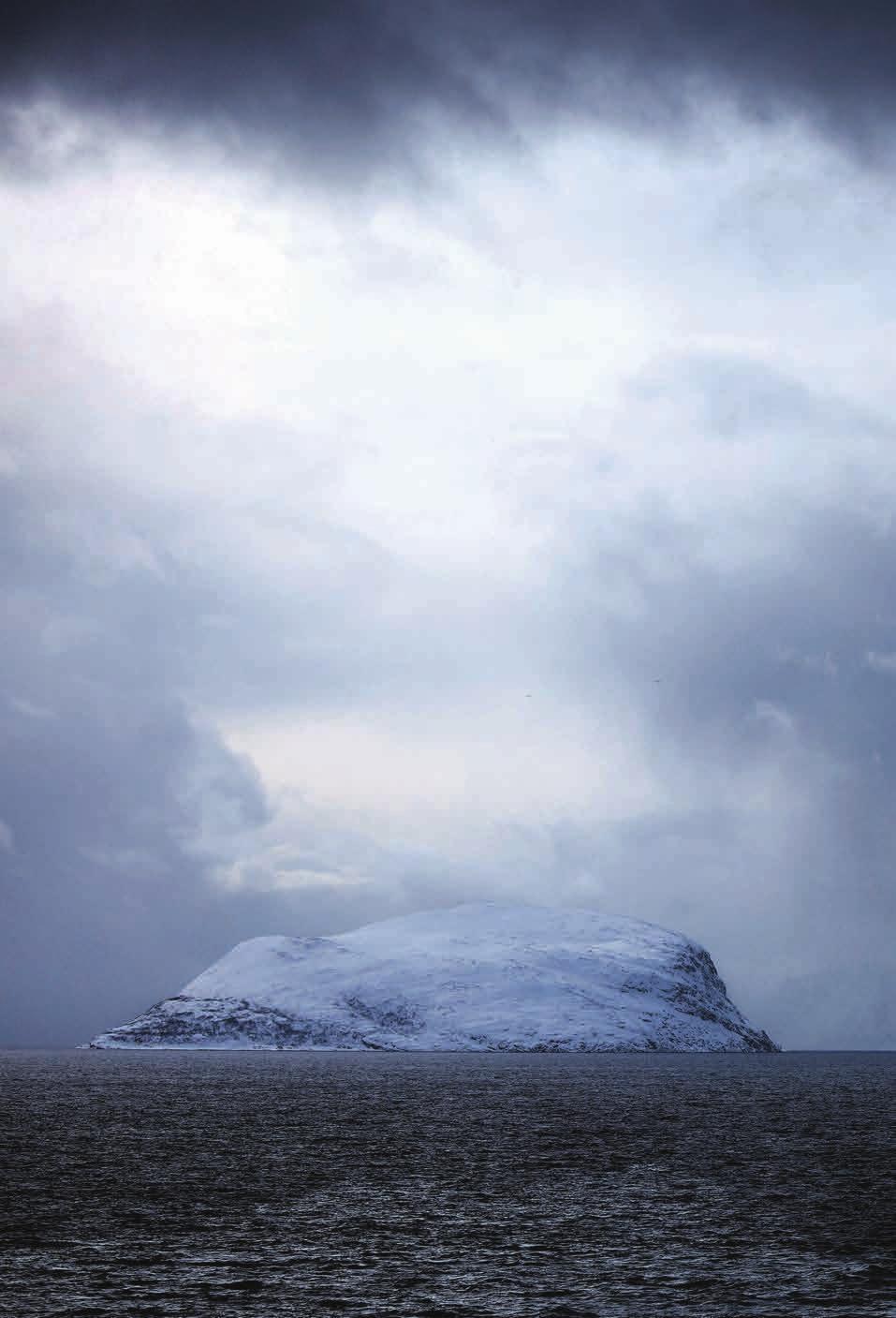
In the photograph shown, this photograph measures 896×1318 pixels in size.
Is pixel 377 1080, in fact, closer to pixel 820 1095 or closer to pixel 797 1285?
pixel 820 1095

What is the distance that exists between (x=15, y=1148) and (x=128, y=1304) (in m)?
49.3

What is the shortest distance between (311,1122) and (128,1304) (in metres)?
70.5

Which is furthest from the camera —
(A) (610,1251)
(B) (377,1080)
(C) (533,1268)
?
(B) (377,1080)

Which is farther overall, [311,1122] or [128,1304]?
[311,1122]

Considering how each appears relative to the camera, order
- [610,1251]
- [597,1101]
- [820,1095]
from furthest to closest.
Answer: [820,1095], [597,1101], [610,1251]

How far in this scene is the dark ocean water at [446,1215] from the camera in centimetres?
3531

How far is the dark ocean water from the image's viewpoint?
35312 millimetres

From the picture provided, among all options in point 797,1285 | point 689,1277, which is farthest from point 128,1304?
point 797,1285

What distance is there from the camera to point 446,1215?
5025 centimetres

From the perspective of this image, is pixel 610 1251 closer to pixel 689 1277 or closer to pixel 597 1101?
pixel 689 1277

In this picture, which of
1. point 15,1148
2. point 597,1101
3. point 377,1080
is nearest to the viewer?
point 15,1148

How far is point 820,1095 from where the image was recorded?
159875 mm

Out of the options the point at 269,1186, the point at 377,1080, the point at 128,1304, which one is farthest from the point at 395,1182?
the point at 377,1080

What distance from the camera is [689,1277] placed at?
38000 mm
